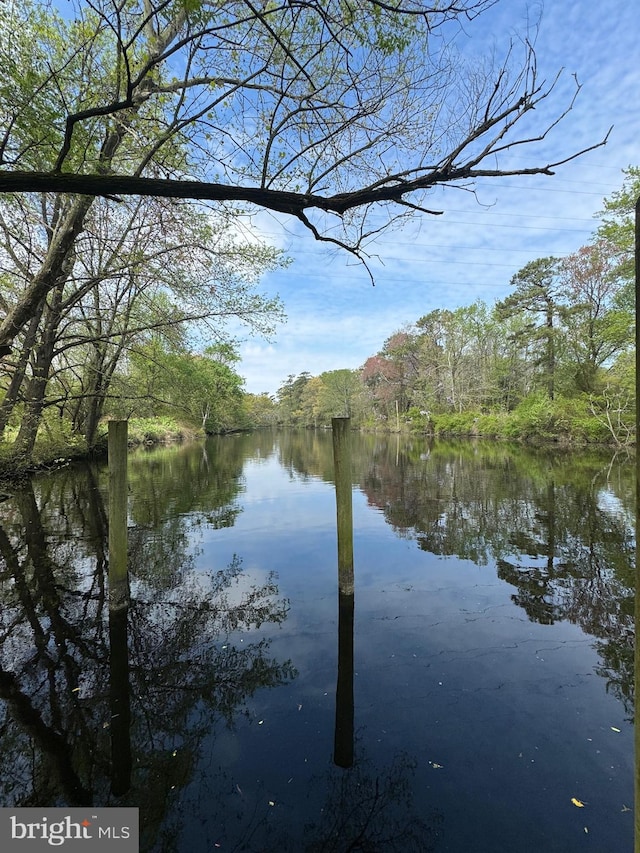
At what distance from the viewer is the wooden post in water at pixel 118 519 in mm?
4777

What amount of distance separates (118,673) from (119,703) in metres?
0.47

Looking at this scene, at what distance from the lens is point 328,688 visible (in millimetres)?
3748

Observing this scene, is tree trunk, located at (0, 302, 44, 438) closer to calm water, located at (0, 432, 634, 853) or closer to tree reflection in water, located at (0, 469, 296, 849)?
calm water, located at (0, 432, 634, 853)

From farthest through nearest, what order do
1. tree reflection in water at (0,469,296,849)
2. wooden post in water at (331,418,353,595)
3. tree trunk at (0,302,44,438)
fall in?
tree trunk at (0,302,44,438)
wooden post in water at (331,418,353,595)
tree reflection in water at (0,469,296,849)

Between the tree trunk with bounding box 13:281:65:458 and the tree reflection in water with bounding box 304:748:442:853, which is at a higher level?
the tree trunk with bounding box 13:281:65:458

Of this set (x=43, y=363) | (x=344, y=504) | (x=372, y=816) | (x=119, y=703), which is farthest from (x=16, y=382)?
(x=372, y=816)

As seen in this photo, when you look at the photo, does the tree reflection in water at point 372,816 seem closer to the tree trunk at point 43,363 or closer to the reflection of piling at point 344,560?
the reflection of piling at point 344,560

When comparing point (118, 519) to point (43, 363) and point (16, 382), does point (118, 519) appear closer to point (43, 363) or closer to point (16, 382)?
point (16, 382)

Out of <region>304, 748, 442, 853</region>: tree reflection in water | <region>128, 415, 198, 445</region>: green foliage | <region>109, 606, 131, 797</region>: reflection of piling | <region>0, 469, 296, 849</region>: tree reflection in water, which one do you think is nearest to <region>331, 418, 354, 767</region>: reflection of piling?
<region>0, 469, 296, 849</region>: tree reflection in water

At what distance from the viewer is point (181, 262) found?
10.0m

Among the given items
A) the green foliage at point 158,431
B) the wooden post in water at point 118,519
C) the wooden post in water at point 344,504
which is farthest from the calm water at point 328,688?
the green foliage at point 158,431

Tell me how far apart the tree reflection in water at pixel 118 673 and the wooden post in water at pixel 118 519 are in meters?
0.32

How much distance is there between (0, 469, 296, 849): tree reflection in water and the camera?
2.73 metres

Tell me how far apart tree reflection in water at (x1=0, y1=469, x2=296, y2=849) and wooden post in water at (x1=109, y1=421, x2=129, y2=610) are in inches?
12.6
